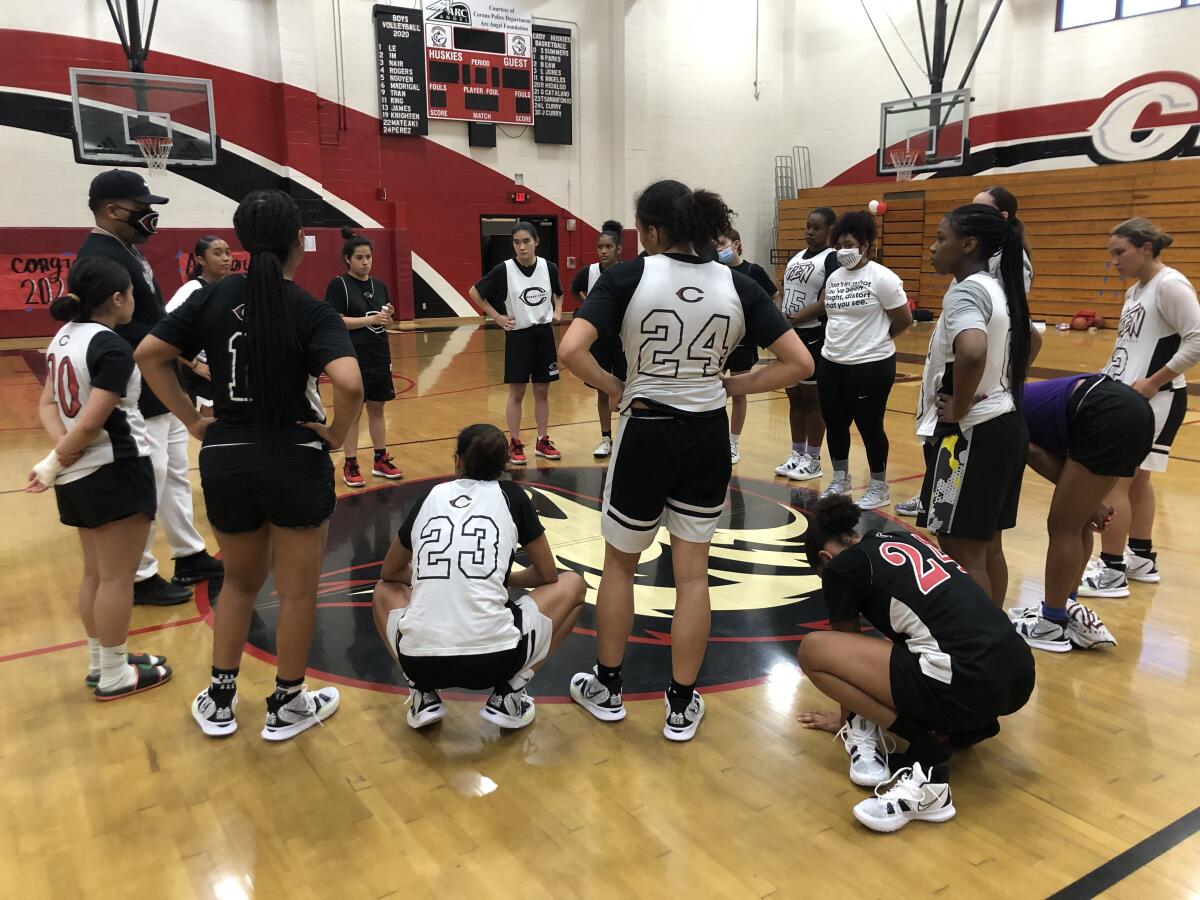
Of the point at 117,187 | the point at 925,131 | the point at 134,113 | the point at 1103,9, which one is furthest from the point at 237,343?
the point at 1103,9

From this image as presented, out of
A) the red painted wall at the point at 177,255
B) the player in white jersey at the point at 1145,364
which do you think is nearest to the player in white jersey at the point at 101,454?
the player in white jersey at the point at 1145,364

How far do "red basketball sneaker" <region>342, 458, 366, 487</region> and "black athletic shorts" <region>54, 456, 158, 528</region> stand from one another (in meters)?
2.99

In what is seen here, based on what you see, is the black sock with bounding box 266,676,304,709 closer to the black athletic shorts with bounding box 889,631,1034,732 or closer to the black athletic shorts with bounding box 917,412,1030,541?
the black athletic shorts with bounding box 889,631,1034,732

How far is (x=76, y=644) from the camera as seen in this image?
12.6 ft

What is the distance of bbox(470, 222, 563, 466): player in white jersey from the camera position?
6703 millimetres

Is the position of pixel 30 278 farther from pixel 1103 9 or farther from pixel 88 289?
pixel 1103 9

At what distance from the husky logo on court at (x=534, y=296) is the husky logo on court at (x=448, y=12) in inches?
484

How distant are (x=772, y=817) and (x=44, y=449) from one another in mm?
7245

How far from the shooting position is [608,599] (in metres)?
3.09

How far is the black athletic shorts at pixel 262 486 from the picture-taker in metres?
2.76

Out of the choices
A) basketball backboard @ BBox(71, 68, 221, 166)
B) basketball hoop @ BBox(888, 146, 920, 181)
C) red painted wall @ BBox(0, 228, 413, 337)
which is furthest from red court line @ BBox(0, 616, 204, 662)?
basketball hoop @ BBox(888, 146, 920, 181)

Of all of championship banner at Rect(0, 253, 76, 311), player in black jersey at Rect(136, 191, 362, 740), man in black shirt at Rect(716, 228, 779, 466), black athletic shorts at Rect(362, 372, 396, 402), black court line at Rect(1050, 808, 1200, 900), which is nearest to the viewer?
black court line at Rect(1050, 808, 1200, 900)

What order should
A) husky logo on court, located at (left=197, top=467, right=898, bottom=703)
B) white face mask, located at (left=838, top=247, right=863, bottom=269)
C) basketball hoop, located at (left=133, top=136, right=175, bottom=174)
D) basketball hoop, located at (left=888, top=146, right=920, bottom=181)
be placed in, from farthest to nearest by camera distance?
basketball hoop, located at (left=888, top=146, right=920, bottom=181) < basketball hoop, located at (left=133, top=136, right=175, bottom=174) < white face mask, located at (left=838, top=247, right=863, bottom=269) < husky logo on court, located at (left=197, top=467, right=898, bottom=703)

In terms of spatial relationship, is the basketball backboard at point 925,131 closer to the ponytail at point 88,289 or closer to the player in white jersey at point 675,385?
the player in white jersey at point 675,385
